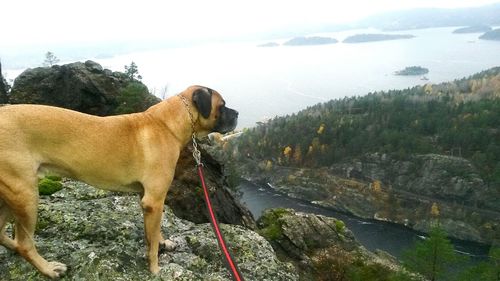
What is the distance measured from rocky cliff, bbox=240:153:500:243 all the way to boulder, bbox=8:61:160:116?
108 m

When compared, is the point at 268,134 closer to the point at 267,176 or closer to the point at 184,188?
the point at 267,176

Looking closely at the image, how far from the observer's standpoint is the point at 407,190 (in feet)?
470

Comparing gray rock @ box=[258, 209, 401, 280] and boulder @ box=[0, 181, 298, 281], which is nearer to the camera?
boulder @ box=[0, 181, 298, 281]

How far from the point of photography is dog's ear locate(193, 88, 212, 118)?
19.7ft

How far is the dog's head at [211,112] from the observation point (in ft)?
19.7

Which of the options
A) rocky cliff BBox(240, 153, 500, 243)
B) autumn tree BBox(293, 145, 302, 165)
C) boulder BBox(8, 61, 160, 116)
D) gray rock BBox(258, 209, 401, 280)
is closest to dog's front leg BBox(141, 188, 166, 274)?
gray rock BBox(258, 209, 401, 280)

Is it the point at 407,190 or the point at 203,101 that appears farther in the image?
the point at 407,190

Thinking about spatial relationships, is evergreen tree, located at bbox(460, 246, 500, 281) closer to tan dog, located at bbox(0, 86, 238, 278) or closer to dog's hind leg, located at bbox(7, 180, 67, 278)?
tan dog, located at bbox(0, 86, 238, 278)

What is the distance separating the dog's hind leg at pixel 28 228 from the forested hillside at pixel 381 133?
507 feet

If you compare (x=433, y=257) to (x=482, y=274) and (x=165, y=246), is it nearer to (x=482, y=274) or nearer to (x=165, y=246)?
(x=482, y=274)

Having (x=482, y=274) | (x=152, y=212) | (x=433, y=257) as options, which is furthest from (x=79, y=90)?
(x=482, y=274)

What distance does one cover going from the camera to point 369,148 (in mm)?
156875

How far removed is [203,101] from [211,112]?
0.24 metres

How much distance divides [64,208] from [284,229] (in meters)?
20.1
